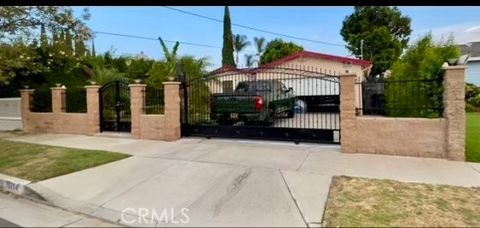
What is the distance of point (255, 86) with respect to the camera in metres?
10.7

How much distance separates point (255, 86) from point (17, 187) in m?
6.74

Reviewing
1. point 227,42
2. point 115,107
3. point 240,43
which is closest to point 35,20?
point 115,107

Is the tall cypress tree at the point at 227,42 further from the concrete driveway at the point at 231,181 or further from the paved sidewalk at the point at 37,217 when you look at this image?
the paved sidewalk at the point at 37,217

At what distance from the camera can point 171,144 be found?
9.41 m

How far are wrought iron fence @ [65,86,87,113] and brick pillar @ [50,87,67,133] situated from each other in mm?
234

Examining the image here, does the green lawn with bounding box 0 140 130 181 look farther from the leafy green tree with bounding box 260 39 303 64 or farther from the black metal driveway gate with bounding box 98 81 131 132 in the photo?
the leafy green tree with bounding box 260 39 303 64

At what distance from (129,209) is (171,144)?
4.56m

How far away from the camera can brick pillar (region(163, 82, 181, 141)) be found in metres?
9.99

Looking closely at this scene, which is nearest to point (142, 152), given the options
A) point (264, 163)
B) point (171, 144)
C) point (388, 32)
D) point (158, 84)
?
point (171, 144)

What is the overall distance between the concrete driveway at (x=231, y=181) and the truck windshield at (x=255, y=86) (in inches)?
92.9

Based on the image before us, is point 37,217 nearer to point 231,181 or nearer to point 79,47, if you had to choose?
point 231,181

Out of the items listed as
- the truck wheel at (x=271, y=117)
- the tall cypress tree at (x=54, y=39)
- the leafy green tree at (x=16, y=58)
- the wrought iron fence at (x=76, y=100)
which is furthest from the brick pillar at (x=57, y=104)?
the truck wheel at (x=271, y=117)

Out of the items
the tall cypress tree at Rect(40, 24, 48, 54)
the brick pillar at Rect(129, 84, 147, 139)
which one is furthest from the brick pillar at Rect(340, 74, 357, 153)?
the tall cypress tree at Rect(40, 24, 48, 54)

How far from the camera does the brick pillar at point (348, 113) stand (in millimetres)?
7715
